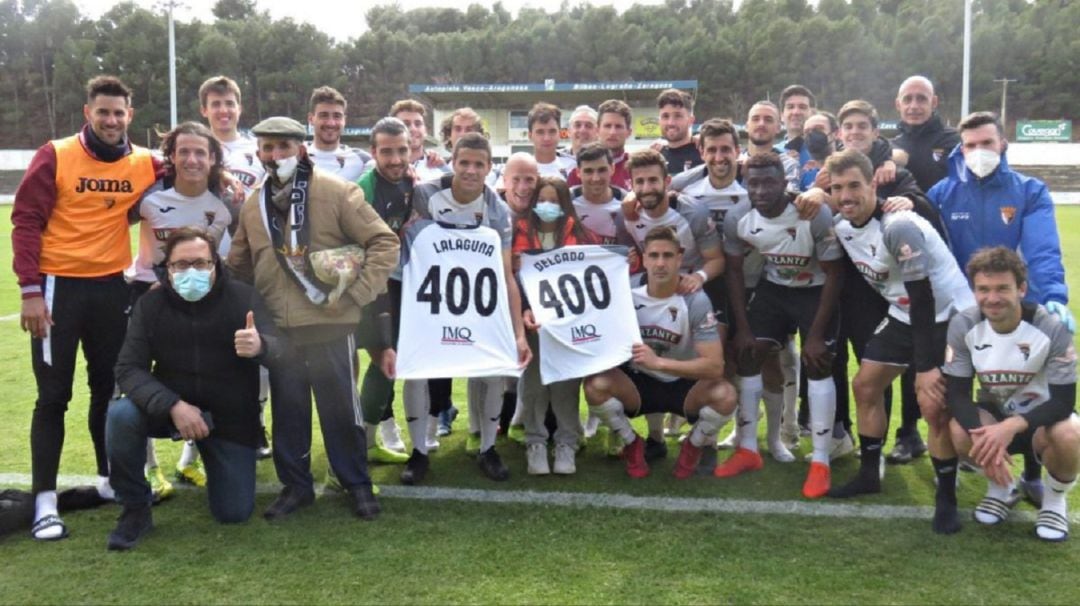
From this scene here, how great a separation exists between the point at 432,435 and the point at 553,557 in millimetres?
1882

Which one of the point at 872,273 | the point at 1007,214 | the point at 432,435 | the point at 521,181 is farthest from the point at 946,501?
the point at 432,435

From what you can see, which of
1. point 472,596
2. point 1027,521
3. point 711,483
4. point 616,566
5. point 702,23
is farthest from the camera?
point 702,23

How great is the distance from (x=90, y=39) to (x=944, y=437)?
291 ft

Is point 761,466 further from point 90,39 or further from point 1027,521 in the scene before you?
point 90,39

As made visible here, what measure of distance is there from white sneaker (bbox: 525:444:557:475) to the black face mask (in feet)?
8.91

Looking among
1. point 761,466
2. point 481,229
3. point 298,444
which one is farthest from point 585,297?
point 298,444

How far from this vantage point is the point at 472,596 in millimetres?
3145

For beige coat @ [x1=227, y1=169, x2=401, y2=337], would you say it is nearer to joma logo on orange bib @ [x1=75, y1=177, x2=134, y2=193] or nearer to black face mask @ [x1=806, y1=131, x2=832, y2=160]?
joma logo on orange bib @ [x1=75, y1=177, x2=134, y2=193]

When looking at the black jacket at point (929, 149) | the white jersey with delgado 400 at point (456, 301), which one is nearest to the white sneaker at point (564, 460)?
the white jersey with delgado 400 at point (456, 301)

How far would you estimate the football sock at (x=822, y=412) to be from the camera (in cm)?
443

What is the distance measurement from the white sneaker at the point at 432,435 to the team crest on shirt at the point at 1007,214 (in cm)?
343

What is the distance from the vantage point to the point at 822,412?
14.8ft

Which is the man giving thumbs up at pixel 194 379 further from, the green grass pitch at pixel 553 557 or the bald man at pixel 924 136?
the bald man at pixel 924 136

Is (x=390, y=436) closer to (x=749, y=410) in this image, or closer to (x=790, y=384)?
(x=749, y=410)
